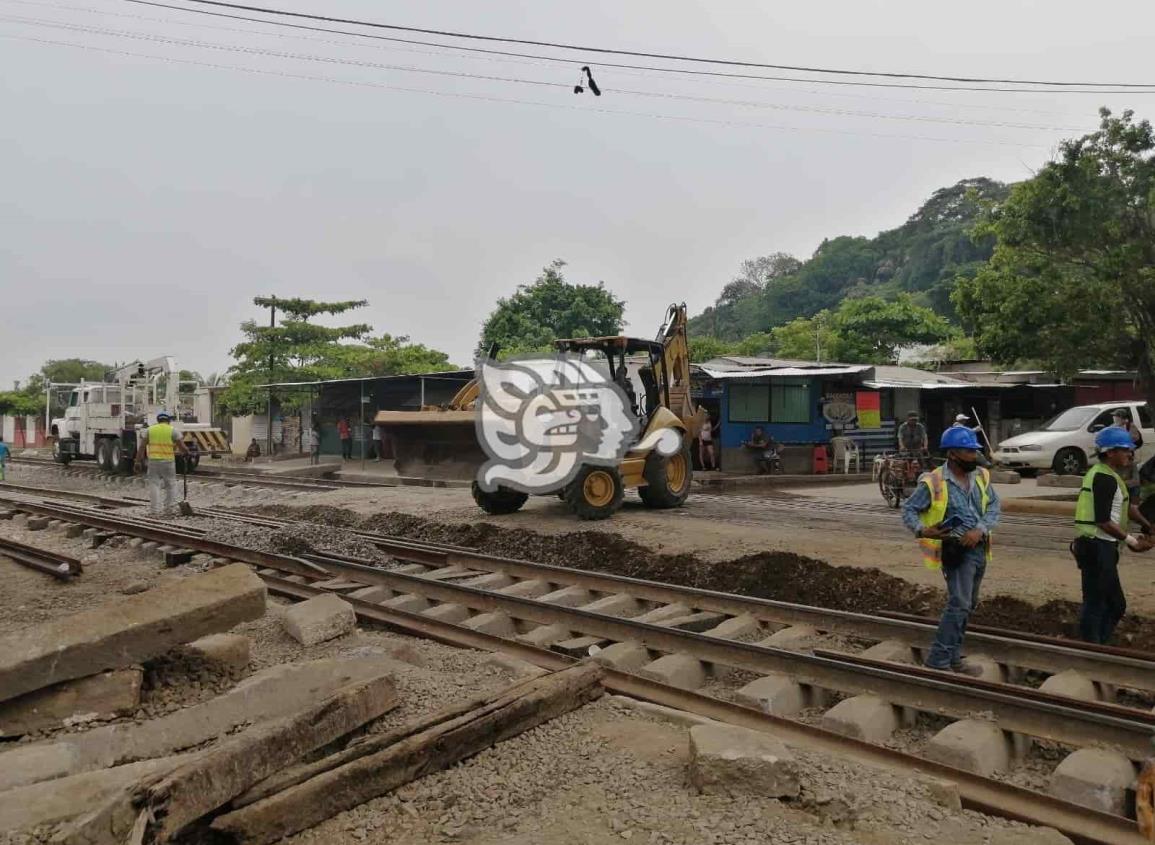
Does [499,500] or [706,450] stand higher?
[706,450]

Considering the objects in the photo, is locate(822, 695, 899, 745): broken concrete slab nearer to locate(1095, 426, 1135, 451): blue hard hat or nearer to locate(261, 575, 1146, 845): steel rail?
locate(261, 575, 1146, 845): steel rail

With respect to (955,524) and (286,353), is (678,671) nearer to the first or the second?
(955,524)

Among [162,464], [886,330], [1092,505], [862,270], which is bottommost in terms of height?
[162,464]

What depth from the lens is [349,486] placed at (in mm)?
18328

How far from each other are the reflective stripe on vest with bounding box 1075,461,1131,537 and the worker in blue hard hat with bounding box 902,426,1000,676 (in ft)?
2.47

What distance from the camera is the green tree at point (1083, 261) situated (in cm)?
1148

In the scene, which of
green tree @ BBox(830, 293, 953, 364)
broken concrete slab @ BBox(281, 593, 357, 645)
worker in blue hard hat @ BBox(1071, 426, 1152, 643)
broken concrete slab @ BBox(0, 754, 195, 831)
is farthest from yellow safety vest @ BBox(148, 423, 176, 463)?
green tree @ BBox(830, 293, 953, 364)

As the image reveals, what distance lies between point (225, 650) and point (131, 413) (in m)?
21.2

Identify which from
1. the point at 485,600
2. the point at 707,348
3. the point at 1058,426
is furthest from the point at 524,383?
the point at 707,348

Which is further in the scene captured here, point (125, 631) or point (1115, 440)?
point (1115, 440)

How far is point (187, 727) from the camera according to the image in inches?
152

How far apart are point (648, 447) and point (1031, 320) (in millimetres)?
5920

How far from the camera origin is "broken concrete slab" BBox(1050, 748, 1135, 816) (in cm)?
351

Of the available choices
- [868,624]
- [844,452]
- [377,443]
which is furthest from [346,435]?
[868,624]
